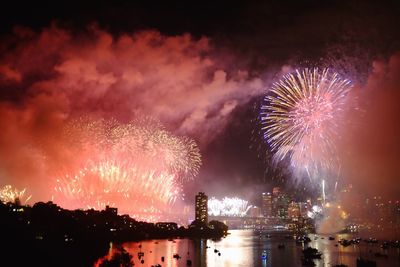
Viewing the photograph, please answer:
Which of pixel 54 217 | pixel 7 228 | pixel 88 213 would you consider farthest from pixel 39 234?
pixel 88 213

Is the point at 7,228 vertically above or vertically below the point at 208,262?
above

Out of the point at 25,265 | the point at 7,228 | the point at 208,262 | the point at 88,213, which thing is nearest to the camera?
the point at 25,265

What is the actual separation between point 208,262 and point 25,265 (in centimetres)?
4092

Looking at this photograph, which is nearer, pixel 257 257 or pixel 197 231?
pixel 257 257

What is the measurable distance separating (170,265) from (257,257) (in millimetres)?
23004

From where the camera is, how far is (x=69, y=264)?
4619cm

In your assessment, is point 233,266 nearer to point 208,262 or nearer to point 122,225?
point 208,262

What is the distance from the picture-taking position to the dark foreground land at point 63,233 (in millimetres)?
42250

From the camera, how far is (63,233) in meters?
74.1

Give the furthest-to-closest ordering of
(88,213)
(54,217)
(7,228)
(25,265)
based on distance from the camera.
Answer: (88,213) < (54,217) < (7,228) < (25,265)

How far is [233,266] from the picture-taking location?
67375 millimetres

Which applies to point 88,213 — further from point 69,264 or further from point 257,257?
point 69,264

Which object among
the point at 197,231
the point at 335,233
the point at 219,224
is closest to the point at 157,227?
the point at 197,231

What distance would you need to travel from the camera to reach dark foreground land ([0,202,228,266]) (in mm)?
42250
